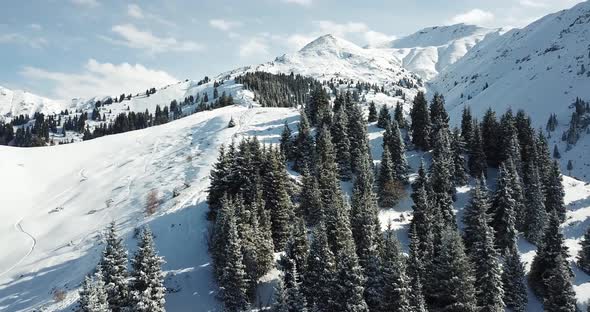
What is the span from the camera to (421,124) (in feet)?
329

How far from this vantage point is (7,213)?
75.4 meters

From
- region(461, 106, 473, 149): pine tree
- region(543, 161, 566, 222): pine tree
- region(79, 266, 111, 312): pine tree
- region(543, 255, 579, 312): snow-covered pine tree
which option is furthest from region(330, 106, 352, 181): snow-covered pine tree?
region(79, 266, 111, 312): pine tree

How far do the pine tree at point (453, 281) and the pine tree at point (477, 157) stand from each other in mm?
46692

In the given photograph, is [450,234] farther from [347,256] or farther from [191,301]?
[191,301]

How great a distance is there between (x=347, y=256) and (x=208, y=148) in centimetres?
5943

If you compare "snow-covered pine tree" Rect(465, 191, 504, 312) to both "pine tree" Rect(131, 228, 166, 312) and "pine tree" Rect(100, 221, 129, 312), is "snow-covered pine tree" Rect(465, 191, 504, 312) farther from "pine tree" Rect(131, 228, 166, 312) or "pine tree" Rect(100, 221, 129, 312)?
"pine tree" Rect(100, 221, 129, 312)

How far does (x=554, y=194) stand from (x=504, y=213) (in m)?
20.7

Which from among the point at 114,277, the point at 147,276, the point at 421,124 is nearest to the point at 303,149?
the point at 421,124

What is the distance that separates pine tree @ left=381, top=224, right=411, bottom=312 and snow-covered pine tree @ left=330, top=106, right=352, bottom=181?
1570 inches

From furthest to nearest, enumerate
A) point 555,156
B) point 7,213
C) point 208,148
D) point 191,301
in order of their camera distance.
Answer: point 555,156, point 208,148, point 7,213, point 191,301

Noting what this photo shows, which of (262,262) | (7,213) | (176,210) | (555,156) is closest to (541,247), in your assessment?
(262,262)

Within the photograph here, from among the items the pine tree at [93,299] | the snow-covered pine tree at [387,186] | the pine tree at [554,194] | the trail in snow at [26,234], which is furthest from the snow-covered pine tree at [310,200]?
the pine tree at [554,194]

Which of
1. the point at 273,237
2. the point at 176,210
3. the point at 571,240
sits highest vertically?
the point at 176,210

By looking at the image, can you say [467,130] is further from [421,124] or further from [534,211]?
[534,211]
